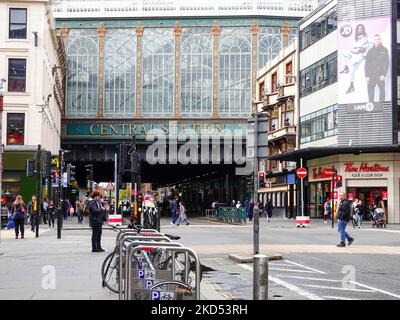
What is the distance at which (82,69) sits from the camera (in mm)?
78438

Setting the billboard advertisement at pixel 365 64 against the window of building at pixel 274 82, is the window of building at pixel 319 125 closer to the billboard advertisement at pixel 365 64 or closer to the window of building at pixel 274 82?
the billboard advertisement at pixel 365 64

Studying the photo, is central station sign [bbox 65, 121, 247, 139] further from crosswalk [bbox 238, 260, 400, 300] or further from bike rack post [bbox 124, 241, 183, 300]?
bike rack post [bbox 124, 241, 183, 300]

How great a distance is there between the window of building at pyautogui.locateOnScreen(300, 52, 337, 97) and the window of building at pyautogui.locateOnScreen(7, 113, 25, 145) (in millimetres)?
23643

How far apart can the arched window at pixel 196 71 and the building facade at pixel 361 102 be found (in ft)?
77.2

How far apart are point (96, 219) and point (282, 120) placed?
4856 cm

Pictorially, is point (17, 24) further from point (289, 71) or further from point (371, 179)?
point (371, 179)

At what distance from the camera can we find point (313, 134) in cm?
5825

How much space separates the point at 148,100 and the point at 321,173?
27618 mm

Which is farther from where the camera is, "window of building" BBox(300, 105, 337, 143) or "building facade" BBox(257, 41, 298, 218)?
"building facade" BBox(257, 41, 298, 218)

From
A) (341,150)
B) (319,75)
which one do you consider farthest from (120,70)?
(341,150)

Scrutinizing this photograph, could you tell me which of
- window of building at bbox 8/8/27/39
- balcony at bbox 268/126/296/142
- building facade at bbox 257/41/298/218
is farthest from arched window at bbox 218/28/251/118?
window of building at bbox 8/8/27/39

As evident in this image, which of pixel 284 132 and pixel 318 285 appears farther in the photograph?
pixel 284 132

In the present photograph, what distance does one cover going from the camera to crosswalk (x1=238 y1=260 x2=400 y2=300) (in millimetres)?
11289

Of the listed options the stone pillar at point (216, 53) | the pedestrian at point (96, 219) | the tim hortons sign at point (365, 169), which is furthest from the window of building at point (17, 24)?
the stone pillar at point (216, 53)
